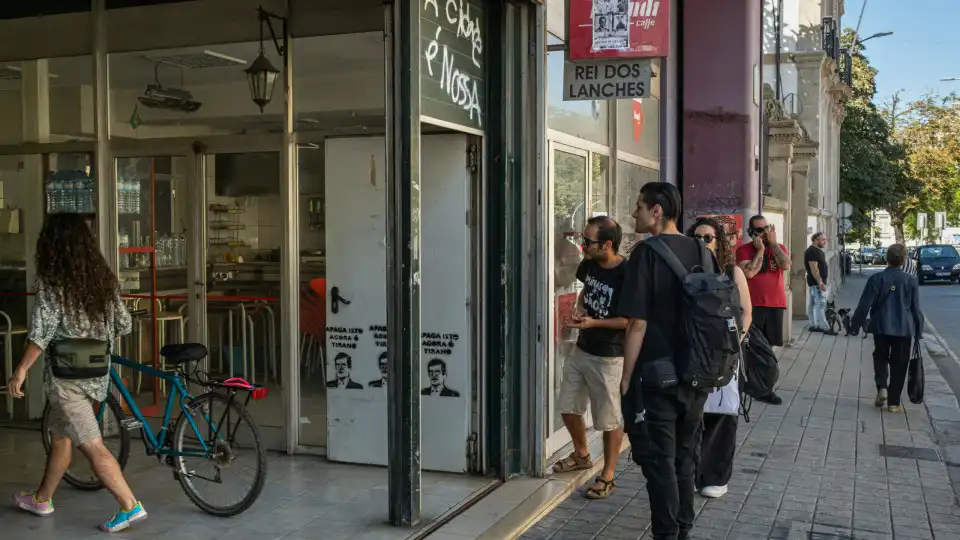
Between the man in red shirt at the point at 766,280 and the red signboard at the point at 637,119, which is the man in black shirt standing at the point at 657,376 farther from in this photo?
the man in red shirt at the point at 766,280

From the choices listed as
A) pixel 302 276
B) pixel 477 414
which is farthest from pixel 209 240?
pixel 477 414

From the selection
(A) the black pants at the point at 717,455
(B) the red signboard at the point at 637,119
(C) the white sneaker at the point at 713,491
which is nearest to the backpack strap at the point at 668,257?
(A) the black pants at the point at 717,455

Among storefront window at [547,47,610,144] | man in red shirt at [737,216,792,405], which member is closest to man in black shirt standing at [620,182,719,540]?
storefront window at [547,47,610,144]

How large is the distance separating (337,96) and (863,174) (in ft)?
110

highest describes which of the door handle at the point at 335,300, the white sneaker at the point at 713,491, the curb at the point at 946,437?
the door handle at the point at 335,300

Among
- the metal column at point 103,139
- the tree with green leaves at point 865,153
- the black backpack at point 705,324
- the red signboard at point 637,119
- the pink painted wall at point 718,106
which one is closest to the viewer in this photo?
the black backpack at point 705,324

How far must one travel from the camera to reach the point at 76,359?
17.0 feet

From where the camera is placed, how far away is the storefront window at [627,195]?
29.9 ft

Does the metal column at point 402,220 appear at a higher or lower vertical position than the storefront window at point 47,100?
lower

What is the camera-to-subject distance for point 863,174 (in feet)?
120

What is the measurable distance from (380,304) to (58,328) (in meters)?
2.15

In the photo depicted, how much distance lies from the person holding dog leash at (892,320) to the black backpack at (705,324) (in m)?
5.39

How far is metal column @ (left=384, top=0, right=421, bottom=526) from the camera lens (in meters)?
5.21

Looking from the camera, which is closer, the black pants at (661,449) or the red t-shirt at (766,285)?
the black pants at (661,449)
